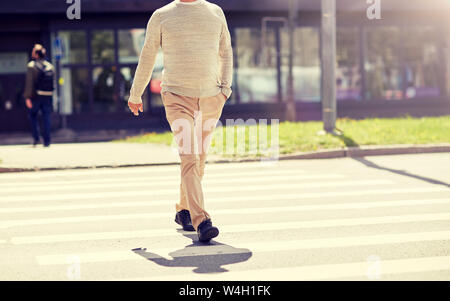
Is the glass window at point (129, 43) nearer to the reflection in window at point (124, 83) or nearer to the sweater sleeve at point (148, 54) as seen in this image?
the reflection in window at point (124, 83)

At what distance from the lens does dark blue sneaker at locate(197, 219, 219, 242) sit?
5.46m

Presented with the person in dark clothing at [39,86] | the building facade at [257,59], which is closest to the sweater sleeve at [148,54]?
the person in dark clothing at [39,86]

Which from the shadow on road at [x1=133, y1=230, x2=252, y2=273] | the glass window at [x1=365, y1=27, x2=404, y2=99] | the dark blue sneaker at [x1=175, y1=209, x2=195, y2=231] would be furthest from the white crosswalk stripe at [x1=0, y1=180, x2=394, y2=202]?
the glass window at [x1=365, y1=27, x2=404, y2=99]

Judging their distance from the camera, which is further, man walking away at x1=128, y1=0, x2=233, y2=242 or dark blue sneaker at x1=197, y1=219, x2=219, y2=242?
man walking away at x1=128, y1=0, x2=233, y2=242

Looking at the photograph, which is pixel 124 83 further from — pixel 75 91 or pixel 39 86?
pixel 39 86

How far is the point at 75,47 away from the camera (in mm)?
20750

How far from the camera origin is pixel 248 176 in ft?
31.7

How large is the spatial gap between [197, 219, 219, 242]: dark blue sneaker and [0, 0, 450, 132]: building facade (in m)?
14.7

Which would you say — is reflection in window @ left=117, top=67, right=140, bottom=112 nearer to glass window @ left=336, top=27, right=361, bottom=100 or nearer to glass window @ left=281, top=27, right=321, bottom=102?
glass window @ left=281, top=27, right=321, bottom=102

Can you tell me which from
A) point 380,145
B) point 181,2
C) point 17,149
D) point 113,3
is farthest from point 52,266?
point 113,3

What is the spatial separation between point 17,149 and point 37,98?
3.54 feet

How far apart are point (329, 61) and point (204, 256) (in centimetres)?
895

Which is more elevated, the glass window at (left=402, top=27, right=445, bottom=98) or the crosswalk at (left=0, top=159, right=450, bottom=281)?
the glass window at (left=402, top=27, right=445, bottom=98)

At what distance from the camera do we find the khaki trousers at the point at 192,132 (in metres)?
5.55
